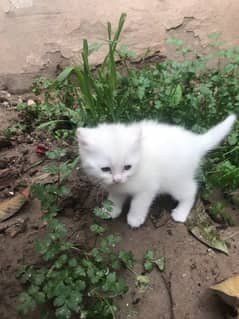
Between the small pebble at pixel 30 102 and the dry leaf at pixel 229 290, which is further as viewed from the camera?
the small pebble at pixel 30 102

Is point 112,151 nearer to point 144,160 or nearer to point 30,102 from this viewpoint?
point 144,160

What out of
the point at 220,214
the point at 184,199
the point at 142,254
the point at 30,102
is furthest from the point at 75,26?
the point at 142,254

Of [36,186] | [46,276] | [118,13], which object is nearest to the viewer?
[46,276]

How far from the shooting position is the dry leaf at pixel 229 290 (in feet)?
7.62

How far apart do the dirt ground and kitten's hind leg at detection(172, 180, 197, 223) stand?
47 mm

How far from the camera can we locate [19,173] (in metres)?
3.21

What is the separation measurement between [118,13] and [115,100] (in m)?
1.32

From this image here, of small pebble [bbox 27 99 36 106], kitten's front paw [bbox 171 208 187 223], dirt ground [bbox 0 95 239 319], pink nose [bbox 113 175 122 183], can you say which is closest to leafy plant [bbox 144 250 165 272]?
dirt ground [bbox 0 95 239 319]

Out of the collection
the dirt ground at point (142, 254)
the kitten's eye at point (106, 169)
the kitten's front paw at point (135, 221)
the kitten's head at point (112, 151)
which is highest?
the kitten's head at point (112, 151)

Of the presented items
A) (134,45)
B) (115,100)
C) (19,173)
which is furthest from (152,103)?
(134,45)

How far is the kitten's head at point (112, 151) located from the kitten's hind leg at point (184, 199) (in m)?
0.40

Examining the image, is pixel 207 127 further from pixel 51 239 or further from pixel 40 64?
pixel 40 64

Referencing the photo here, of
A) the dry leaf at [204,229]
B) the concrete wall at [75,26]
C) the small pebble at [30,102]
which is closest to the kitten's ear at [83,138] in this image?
the dry leaf at [204,229]

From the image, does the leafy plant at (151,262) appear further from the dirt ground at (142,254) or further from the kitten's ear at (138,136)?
the kitten's ear at (138,136)
